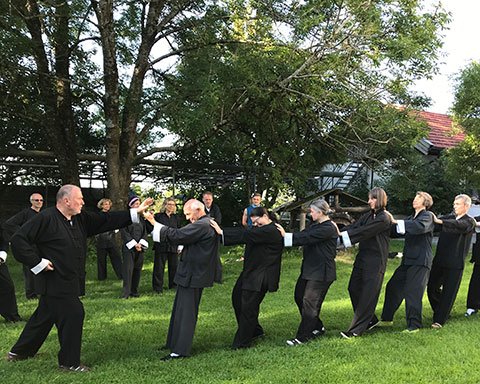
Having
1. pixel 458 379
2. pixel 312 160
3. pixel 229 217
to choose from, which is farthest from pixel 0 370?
pixel 229 217

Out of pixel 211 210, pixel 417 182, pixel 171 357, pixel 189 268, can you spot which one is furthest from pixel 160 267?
pixel 417 182

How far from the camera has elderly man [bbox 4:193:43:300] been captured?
25.1ft

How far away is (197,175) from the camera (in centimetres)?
1908

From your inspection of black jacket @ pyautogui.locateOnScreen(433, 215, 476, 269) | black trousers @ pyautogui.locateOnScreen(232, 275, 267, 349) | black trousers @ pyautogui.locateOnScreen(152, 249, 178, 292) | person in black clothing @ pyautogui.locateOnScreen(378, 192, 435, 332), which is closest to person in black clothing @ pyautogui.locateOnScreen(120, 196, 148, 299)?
black trousers @ pyautogui.locateOnScreen(152, 249, 178, 292)

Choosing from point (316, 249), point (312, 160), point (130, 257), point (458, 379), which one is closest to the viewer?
point (458, 379)

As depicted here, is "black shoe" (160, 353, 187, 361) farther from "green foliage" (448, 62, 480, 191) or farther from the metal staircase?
the metal staircase

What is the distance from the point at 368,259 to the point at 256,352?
2.02 m

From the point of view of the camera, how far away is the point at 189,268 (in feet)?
18.6

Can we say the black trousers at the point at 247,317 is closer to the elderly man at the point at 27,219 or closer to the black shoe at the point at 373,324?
the black shoe at the point at 373,324

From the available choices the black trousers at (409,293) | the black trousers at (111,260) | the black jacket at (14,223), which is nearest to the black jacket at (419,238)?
the black trousers at (409,293)

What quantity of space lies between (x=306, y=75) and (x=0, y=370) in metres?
9.94

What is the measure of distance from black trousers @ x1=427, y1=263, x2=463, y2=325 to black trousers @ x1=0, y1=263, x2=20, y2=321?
20.5 ft

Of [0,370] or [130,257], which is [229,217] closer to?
[130,257]

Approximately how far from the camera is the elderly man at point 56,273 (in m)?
5.01
